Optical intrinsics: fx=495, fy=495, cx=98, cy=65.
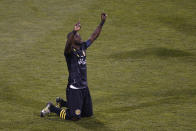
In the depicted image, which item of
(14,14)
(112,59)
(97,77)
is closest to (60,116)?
(97,77)

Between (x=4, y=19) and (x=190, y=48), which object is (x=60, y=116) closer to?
(x=190, y=48)

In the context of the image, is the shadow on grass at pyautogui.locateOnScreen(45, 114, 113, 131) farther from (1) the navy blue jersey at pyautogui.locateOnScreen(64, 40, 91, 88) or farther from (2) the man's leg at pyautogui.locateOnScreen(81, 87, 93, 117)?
(1) the navy blue jersey at pyautogui.locateOnScreen(64, 40, 91, 88)

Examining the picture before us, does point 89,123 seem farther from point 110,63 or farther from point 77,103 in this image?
point 110,63

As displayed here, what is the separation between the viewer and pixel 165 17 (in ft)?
64.4

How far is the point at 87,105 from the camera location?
33.8ft

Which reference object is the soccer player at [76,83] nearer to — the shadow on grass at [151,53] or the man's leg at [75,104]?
the man's leg at [75,104]

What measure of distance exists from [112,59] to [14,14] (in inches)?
234

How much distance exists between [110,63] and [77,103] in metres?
5.28

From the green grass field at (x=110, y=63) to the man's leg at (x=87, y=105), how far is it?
145 mm

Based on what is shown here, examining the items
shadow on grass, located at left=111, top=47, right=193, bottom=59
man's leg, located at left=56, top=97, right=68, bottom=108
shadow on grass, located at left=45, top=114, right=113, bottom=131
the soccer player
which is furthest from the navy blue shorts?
shadow on grass, located at left=111, top=47, right=193, bottom=59

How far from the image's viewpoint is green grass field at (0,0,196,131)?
1050 centimetres

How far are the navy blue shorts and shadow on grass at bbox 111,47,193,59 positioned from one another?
5592mm

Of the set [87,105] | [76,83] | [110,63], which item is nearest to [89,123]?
[87,105]

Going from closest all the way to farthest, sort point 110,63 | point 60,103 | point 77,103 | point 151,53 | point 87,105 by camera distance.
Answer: point 77,103 → point 87,105 → point 60,103 → point 110,63 → point 151,53
